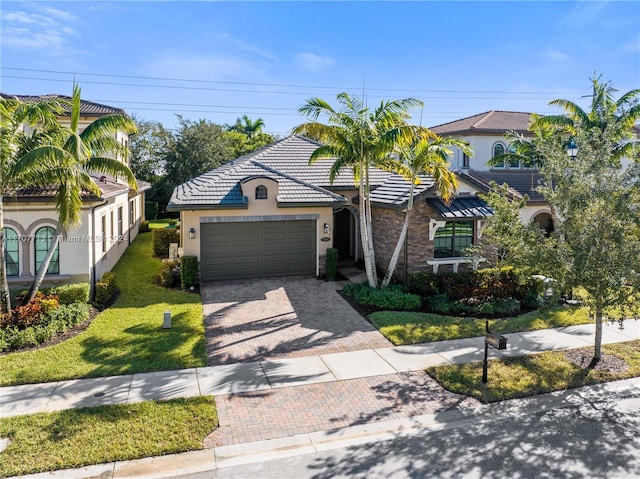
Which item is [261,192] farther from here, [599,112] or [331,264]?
[599,112]

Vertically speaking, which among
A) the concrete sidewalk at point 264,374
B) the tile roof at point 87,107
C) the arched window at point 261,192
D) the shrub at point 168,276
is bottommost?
the concrete sidewalk at point 264,374

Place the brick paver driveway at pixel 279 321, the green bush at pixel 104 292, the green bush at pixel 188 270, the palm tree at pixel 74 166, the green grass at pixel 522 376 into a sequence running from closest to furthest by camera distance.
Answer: the green grass at pixel 522 376, the brick paver driveway at pixel 279 321, the palm tree at pixel 74 166, the green bush at pixel 104 292, the green bush at pixel 188 270

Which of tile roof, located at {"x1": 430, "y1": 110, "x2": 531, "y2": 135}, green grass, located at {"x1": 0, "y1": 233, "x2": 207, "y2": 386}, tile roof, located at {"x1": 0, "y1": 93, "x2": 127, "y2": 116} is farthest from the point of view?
A: tile roof, located at {"x1": 430, "y1": 110, "x2": 531, "y2": 135}

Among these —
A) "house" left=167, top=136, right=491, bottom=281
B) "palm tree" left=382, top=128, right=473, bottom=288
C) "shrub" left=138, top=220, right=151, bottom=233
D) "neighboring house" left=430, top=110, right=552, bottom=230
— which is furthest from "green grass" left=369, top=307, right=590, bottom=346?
"shrub" left=138, top=220, right=151, bottom=233

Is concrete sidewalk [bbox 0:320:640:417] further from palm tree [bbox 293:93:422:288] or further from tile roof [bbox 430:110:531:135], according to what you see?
tile roof [bbox 430:110:531:135]

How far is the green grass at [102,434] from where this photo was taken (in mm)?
6602

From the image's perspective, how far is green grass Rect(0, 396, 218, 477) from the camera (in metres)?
6.60

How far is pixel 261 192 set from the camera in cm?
1736

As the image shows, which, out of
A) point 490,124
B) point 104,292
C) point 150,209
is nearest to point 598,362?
point 104,292

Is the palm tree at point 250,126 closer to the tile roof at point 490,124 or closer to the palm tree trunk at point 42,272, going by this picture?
the tile roof at point 490,124

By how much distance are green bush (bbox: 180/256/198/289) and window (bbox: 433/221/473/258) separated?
8575 mm

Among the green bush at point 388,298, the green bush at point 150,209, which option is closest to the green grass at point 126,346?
the green bush at point 388,298

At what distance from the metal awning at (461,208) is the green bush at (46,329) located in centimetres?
1146

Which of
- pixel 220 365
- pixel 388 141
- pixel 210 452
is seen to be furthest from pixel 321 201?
pixel 210 452
